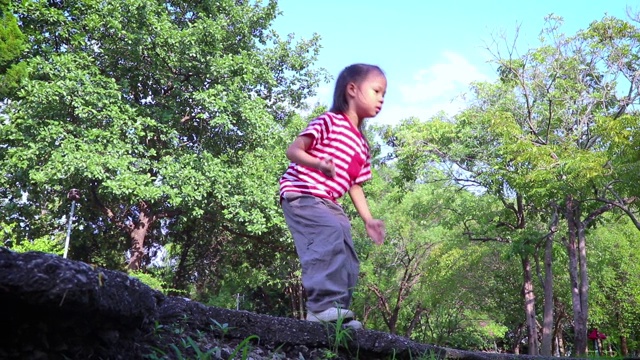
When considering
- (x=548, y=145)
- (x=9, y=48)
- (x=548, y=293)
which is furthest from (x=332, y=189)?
(x=548, y=293)

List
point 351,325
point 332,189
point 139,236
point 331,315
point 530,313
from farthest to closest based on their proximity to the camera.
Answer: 1. point 139,236
2. point 530,313
3. point 332,189
4. point 331,315
5. point 351,325

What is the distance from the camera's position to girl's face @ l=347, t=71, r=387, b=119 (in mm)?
3676

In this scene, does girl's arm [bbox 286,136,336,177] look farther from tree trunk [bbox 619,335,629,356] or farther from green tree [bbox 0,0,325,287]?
tree trunk [bbox 619,335,629,356]

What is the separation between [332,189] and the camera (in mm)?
3463

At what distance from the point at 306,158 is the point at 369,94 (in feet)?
2.54

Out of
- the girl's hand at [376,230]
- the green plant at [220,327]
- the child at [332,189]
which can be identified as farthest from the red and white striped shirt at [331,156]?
the green plant at [220,327]

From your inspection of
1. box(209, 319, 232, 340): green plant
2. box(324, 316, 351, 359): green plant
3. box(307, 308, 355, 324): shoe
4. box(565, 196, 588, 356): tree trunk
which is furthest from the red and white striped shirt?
box(565, 196, 588, 356): tree trunk

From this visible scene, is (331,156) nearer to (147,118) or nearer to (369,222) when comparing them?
(369,222)

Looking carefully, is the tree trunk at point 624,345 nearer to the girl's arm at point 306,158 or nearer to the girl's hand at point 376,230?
the girl's hand at point 376,230

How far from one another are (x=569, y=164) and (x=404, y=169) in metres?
7.56

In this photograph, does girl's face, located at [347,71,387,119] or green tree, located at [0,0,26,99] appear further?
green tree, located at [0,0,26,99]

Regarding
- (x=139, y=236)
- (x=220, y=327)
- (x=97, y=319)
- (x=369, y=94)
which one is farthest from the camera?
(x=139, y=236)

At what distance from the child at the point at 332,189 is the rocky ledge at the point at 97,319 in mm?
606

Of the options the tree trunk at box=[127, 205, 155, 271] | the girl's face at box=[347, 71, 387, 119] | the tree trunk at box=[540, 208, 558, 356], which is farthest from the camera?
the tree trunk at box=[127, 205, 155, 271]
